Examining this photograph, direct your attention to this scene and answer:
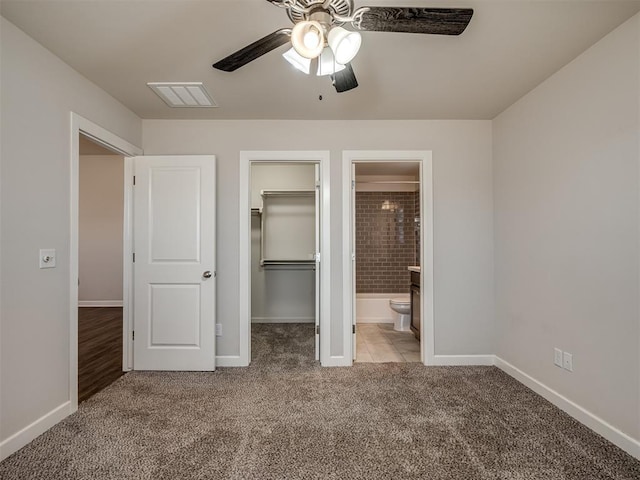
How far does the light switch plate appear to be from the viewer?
192 cm

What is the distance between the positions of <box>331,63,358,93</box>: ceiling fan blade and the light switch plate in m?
2.02

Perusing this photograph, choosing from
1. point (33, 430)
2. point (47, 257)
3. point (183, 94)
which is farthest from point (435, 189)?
point (33, 430)

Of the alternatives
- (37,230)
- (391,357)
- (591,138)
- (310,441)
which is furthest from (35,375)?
(591,138)

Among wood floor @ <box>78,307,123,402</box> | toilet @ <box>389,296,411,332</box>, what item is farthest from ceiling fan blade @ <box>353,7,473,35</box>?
toilet @ <box>389,296,411,332</box>

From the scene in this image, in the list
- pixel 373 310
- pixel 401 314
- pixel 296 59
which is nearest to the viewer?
pixel 296 59

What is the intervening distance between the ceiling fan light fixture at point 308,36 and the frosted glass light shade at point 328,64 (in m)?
0.21

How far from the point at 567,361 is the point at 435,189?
66.8 inches

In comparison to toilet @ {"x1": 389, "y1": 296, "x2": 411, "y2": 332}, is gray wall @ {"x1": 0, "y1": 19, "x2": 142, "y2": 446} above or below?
above

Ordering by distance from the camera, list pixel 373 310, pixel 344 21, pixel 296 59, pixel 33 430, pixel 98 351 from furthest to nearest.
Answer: pixel 373 310
pixel 98 351
pixel 33 430
pixel 296 59
pixel 344 21

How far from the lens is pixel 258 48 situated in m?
1.47

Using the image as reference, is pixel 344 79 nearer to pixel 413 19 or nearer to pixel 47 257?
pixel 413 19

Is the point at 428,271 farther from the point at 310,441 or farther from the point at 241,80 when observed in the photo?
the point at 241,80

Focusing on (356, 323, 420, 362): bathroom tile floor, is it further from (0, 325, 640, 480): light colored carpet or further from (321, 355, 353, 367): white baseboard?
(0, 325, 640, 480): light colored carpet

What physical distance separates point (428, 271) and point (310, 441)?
184cm
